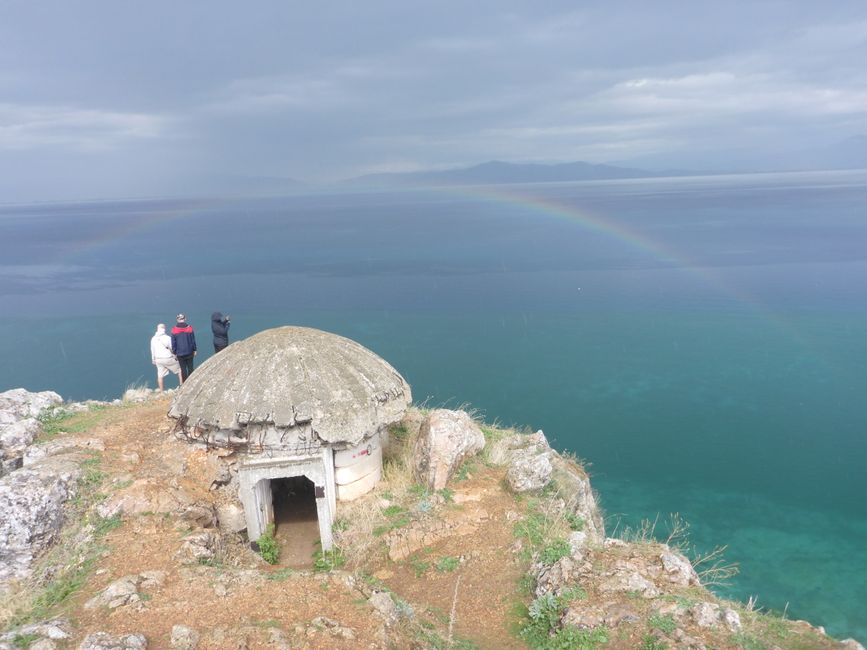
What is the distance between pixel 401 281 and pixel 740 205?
4398 inches

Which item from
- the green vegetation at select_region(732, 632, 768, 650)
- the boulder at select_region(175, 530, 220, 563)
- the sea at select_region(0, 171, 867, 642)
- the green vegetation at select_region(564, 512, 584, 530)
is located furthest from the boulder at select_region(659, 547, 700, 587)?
the boulder at select_region(175, 530, 220, 563)

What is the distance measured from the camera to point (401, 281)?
221 feet

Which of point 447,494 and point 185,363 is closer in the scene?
point 447,494

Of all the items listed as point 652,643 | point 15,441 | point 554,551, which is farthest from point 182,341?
point 652,643

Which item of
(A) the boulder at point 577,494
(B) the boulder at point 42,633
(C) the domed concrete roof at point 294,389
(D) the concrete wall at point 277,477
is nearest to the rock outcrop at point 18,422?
(C) the domed concrete roof at point 294,389

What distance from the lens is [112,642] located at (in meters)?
6.98

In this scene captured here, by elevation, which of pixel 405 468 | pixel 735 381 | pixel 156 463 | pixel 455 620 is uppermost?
pixel 156 463

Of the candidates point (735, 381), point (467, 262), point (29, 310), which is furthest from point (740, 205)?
point (29, 310)

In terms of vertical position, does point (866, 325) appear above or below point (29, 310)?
below

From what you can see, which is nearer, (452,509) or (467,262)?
(452,509)

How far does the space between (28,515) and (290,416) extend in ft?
15.5

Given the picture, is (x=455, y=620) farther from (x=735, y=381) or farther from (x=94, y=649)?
(x=735, y=381)

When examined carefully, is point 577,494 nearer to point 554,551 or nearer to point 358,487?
point 554,551

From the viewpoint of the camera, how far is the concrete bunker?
1141 centimetres
